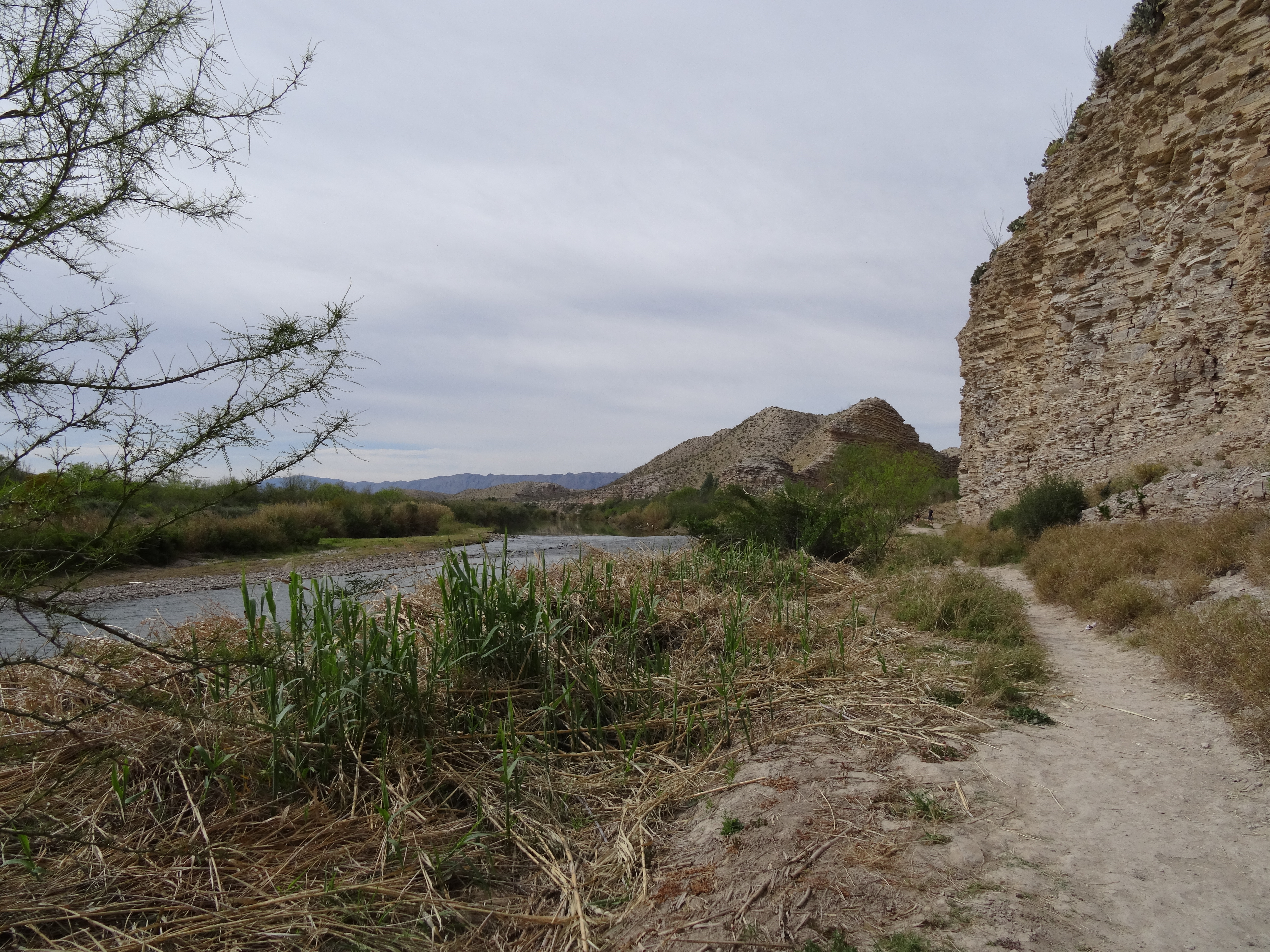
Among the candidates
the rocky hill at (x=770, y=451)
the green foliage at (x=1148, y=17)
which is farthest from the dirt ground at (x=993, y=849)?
the rocky hill at (x=770, y=451)

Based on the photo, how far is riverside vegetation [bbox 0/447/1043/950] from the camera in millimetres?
2551

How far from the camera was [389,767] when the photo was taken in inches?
135

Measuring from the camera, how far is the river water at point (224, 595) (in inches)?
225

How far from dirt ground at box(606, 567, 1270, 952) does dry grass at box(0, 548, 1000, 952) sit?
0.28m

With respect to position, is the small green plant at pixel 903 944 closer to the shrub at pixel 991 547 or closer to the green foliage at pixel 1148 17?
the shrub at pixel 991 547

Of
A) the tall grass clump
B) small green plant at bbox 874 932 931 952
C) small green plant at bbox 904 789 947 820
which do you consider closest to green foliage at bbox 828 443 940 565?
the tall grass clump

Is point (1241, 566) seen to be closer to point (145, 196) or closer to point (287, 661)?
point (287, 661)

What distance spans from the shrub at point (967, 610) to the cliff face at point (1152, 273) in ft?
13.6

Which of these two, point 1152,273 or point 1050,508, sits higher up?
point 1152,273

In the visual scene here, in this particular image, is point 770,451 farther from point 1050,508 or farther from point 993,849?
point 993,849

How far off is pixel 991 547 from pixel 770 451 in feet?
142

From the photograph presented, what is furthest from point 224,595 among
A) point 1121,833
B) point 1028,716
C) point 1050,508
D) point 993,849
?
point 1050,508

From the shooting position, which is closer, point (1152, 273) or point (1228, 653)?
point (1228, 653)

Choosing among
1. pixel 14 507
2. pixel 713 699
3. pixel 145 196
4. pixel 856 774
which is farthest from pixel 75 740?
pixel 856 774
